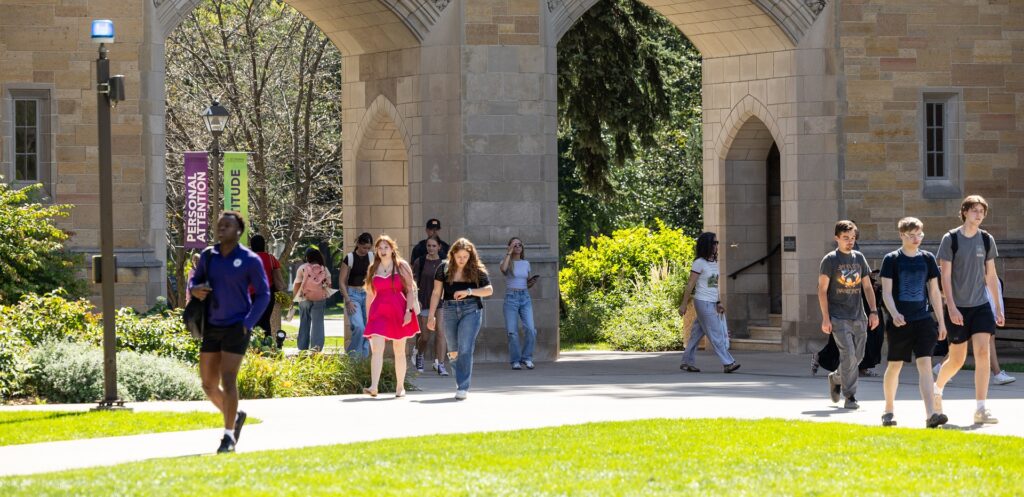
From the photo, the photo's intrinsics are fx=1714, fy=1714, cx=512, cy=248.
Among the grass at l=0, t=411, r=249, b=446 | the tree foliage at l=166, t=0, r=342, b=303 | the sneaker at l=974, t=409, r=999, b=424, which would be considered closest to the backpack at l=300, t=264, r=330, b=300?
the grass at l=0, t=411, r=249, b=446

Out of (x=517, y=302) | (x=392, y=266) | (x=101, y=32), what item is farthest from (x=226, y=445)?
(x=517, y=302)

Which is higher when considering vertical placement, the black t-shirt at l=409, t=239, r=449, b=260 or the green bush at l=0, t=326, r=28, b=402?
the black t-shirt at l=409, t=239, r=449, b=260

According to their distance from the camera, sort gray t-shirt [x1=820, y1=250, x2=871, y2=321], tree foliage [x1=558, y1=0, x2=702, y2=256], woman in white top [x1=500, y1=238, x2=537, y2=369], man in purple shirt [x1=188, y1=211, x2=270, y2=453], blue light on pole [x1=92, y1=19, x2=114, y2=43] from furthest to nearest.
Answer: tree foliage [x1=558, y1=0, x2=702, y2=256]
woman in white top [x1=500, y1=238, x2=537, y2=369]
blue light on pole [x1=92, y1=19, x2=114, y2=43]
gray t-shirt [x1=820, y1=250, x2=871, y2=321]
man in purple shirt [x1=188, y1=211, x2=270, y2=453]

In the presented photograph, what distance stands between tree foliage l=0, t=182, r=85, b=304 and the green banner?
224cm

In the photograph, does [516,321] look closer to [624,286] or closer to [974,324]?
[974,324]

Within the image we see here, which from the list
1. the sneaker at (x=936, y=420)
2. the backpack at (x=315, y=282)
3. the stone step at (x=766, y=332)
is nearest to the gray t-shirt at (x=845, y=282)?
the sneaker at (x=936, y=420)

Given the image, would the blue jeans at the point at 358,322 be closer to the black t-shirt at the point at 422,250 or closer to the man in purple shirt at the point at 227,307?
the black t-shirt at the point at 422,250

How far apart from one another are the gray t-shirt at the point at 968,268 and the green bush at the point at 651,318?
42.3 ft

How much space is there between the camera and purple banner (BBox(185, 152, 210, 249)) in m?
19.4

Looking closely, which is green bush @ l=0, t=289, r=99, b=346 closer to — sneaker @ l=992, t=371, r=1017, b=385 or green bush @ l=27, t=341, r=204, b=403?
green bush @ l=27, t=341, r=204, b=403

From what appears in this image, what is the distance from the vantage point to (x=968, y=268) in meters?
13.4

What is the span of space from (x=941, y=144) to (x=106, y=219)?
13.4 meters

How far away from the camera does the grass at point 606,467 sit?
946 centimetres

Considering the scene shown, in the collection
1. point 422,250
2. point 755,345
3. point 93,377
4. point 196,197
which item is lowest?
point 755,345
